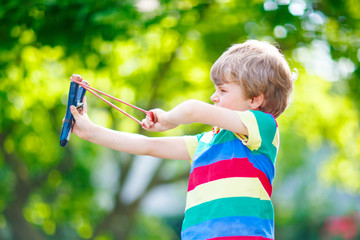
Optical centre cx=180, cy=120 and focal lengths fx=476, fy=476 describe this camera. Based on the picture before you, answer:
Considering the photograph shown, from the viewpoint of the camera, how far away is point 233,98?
1.68 m

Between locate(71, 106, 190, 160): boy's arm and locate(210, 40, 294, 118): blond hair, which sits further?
locate(71, 106, 190, 160): boy's arm

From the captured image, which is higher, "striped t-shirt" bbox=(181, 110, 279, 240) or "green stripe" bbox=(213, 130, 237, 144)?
"green stripe" bbox=(213, 130, 237, 144)

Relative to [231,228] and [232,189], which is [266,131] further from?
[231,228]

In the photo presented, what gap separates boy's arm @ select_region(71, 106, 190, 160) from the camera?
73.7 inches

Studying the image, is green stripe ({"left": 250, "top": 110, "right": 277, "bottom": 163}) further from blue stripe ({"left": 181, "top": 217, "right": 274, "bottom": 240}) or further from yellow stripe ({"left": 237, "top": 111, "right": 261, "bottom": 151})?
blue stripe ({"left": 181, "top": 217, "right": 274, "bottom": 240})

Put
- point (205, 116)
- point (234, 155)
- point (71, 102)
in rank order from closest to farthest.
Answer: point (205, 116), point (234, 155), point (71, 102)

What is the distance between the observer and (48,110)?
6.87m

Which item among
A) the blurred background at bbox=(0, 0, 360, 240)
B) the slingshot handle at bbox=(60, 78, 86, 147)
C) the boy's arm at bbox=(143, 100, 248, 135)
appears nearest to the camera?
the boy's arm at bbox=(143, 100, 248, 135)

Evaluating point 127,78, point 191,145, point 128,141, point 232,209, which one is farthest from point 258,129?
point 127,78

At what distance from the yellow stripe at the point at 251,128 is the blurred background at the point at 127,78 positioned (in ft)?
2.20

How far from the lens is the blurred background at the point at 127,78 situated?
163 inches

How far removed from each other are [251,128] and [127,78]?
4.73 m

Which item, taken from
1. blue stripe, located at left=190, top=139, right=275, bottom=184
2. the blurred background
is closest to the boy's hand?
blue stripe, located at left=190, top=139, right=275, bottom=184

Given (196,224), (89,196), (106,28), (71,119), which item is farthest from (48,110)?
(196,224)
